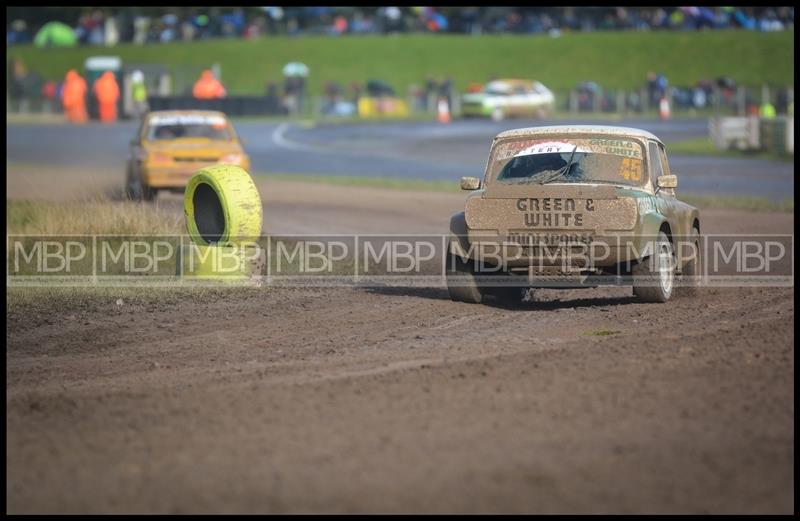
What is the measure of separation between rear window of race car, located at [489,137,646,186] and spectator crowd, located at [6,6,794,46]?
64.2 meters

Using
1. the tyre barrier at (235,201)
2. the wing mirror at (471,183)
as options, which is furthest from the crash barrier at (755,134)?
the wing mirror at (471,183)

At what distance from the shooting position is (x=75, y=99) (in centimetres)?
5462

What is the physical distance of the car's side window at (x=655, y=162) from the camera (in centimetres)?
1202

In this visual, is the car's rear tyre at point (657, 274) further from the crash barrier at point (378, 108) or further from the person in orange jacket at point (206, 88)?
the crash barrier at point (378, 108)

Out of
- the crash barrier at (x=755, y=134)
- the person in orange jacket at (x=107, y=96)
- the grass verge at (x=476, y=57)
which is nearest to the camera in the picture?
the crash barrier at (x=755, y=134)

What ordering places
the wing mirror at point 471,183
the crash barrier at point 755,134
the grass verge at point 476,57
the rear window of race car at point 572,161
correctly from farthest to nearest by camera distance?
1. the grass verge at point 476,57
2. the crash barrier at point 755,134
3. the wing mirror at point 471,183
4. the rear window of race car at point 572,161

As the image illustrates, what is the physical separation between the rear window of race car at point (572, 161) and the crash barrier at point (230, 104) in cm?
3821

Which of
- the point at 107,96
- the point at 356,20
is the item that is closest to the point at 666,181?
the point at 107,96

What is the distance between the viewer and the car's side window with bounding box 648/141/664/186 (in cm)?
1202

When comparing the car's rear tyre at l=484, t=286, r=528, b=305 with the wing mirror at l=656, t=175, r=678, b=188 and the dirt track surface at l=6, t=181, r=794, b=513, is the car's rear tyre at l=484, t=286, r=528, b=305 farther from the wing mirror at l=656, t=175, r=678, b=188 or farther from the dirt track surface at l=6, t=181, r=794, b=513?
the wing mirror at l=656, t=175, r=678, b=188

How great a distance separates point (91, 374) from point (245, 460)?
3.18 m

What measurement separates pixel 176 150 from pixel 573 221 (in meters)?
12.2

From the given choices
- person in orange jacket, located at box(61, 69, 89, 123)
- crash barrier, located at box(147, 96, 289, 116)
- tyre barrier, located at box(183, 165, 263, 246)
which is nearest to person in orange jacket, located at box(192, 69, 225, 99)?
crash barrier, located at box(147, 96, 289, 116)

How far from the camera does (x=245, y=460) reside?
21.7 ft
